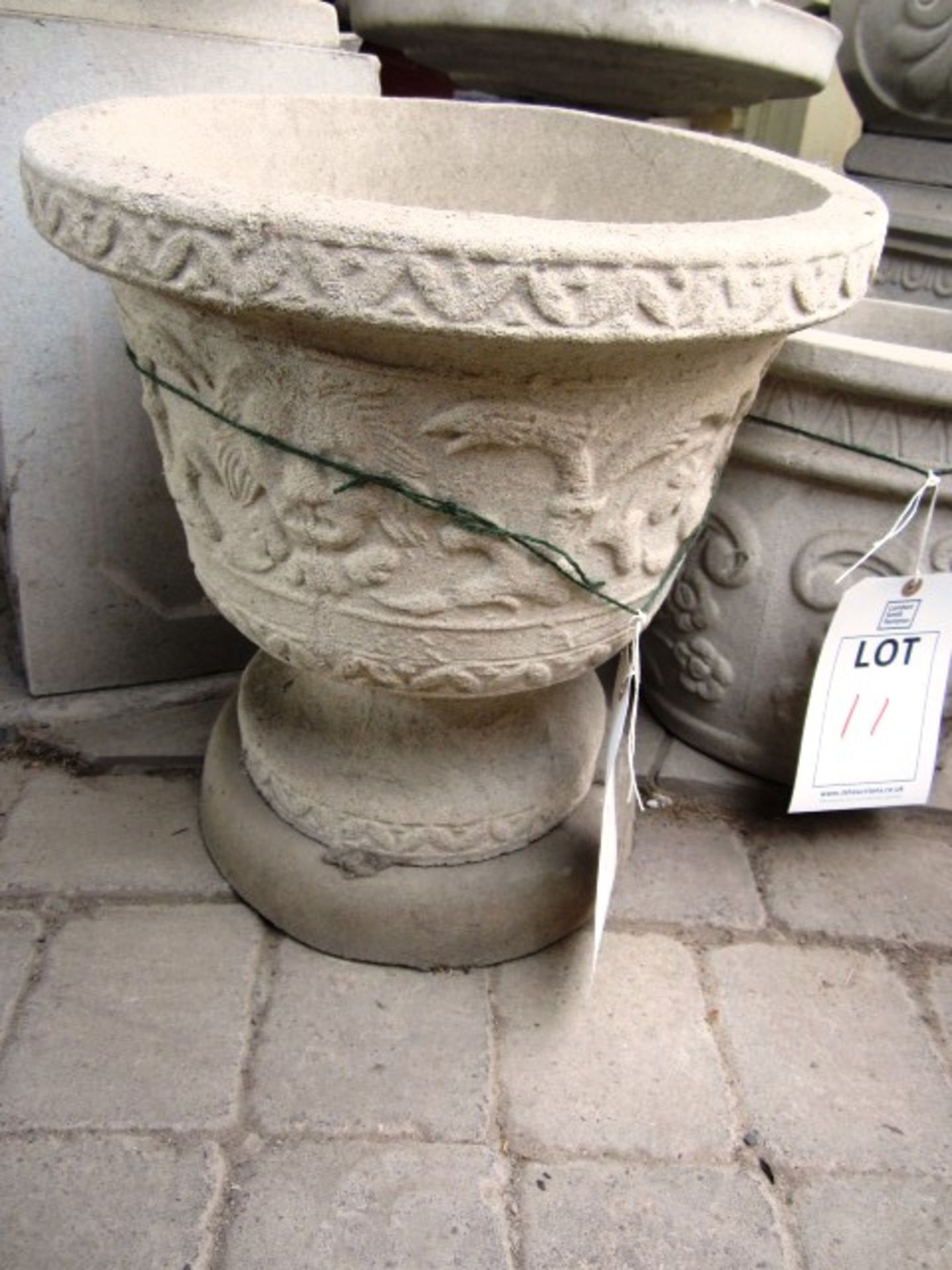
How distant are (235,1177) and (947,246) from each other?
2.25m

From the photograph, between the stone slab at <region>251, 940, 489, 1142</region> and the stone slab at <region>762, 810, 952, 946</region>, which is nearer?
the stone slab at <region>251, 940, 489, 1142</region>

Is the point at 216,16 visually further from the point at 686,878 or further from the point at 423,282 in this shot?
the point at 686,878

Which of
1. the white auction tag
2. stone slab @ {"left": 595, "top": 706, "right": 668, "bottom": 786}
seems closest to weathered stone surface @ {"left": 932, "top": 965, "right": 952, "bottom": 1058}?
the white auction tag

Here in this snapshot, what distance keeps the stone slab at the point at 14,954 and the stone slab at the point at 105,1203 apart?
0.54ft

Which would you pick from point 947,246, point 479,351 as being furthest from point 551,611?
point 947,246

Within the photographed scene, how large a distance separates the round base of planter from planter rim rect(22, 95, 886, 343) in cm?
66

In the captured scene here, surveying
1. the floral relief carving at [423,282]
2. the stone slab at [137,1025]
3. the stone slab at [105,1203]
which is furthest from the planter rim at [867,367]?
the stone slab at [105,1203]

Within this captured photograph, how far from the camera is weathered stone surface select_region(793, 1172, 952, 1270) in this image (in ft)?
3.32

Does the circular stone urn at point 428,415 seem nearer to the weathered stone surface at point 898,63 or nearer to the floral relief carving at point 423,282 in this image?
the floral relief carving at point 423,282

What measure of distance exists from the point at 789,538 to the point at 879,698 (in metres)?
0.24

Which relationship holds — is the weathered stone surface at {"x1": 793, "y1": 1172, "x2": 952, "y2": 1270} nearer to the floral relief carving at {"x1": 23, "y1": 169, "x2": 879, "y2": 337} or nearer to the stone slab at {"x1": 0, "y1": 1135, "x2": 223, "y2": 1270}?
the stone slab at {"x1": 0, "y1": 1135, "x2": 223, "y2": 1270}

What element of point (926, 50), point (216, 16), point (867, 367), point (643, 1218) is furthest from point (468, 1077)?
point (926, 50)

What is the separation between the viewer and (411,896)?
1.24m

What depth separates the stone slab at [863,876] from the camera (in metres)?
1.40
